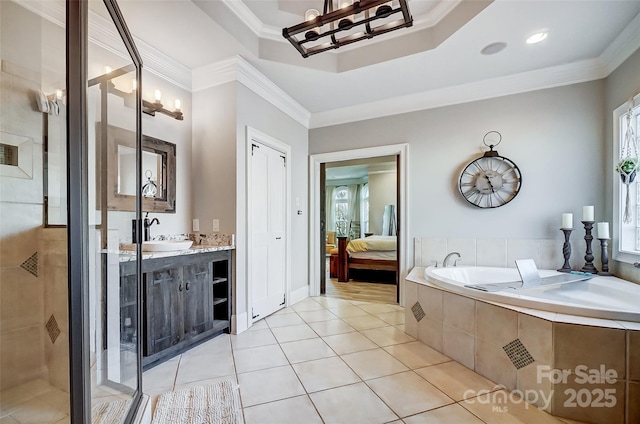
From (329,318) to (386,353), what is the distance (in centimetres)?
94

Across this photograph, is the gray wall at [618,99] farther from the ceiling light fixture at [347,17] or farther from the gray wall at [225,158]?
the gray wall at [225,158]

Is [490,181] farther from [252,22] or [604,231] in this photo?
[252,22]

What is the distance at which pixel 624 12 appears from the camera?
2078 millimetres

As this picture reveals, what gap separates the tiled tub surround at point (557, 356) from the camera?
1.46 meters

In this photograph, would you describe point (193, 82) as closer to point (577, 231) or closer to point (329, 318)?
point (329, 318)

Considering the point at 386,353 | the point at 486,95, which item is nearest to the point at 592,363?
the point at 386,353

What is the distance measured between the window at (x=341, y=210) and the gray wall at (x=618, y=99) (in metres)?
6.69

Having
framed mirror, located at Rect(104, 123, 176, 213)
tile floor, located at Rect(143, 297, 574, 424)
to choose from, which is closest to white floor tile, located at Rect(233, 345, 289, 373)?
tile floor, located at Rect(143, 297, 574, 424)

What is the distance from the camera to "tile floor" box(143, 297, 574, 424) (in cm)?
157

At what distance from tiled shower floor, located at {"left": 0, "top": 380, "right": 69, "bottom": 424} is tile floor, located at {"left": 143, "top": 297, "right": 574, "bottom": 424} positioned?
46 cm

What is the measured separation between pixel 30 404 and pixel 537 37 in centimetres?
433

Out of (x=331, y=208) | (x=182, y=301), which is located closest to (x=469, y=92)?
(x=182, y=301)

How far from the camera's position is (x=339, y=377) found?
195 cm

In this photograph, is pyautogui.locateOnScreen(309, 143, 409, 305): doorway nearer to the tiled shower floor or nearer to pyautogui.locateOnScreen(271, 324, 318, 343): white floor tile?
pyautogui.locateOnScreen(271, 324, 318, 343): white floor tile
